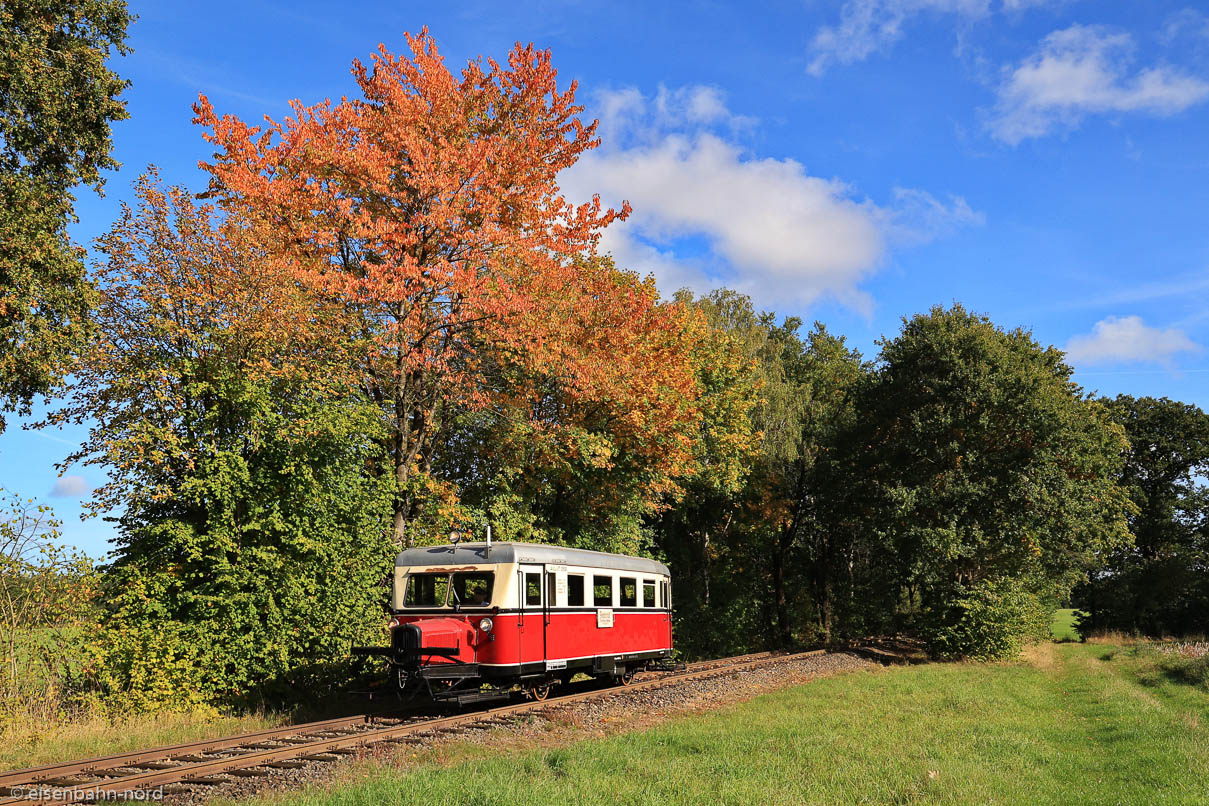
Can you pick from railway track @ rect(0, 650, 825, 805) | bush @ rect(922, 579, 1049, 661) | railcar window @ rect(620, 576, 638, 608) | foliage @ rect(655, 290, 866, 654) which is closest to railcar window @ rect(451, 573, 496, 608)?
railway track @ rect(0, 650, 825, 805)

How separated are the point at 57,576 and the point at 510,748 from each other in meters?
7.92

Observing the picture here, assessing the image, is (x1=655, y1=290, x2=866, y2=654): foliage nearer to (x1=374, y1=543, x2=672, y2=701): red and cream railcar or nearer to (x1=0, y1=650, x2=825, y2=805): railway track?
(x1=374, y1=543, x2=672, y2=701): red and cream railcar

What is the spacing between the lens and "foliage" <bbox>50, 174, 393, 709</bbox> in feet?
49.4

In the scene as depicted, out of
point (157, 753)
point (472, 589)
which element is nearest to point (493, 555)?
point (472, 589)

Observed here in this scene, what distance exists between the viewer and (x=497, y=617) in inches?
584

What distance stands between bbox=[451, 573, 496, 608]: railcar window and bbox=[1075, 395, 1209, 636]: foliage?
45.0m

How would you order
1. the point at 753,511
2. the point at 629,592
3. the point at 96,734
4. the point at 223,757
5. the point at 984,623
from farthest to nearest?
the point at 753,511 < the point at 984,623 < the point at 629,592 < the point at 96,734 < the point at 223,757

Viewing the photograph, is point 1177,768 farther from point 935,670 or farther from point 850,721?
point 935,670

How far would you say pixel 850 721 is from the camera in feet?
45.9

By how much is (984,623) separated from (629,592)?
1532 centimetres

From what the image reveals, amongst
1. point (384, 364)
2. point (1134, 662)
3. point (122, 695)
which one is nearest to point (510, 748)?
point (122, 695)

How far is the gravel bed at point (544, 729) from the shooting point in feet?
30.6

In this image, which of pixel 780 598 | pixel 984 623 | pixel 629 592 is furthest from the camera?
pixel 780 598

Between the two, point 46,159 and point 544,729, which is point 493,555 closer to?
point 544,729
